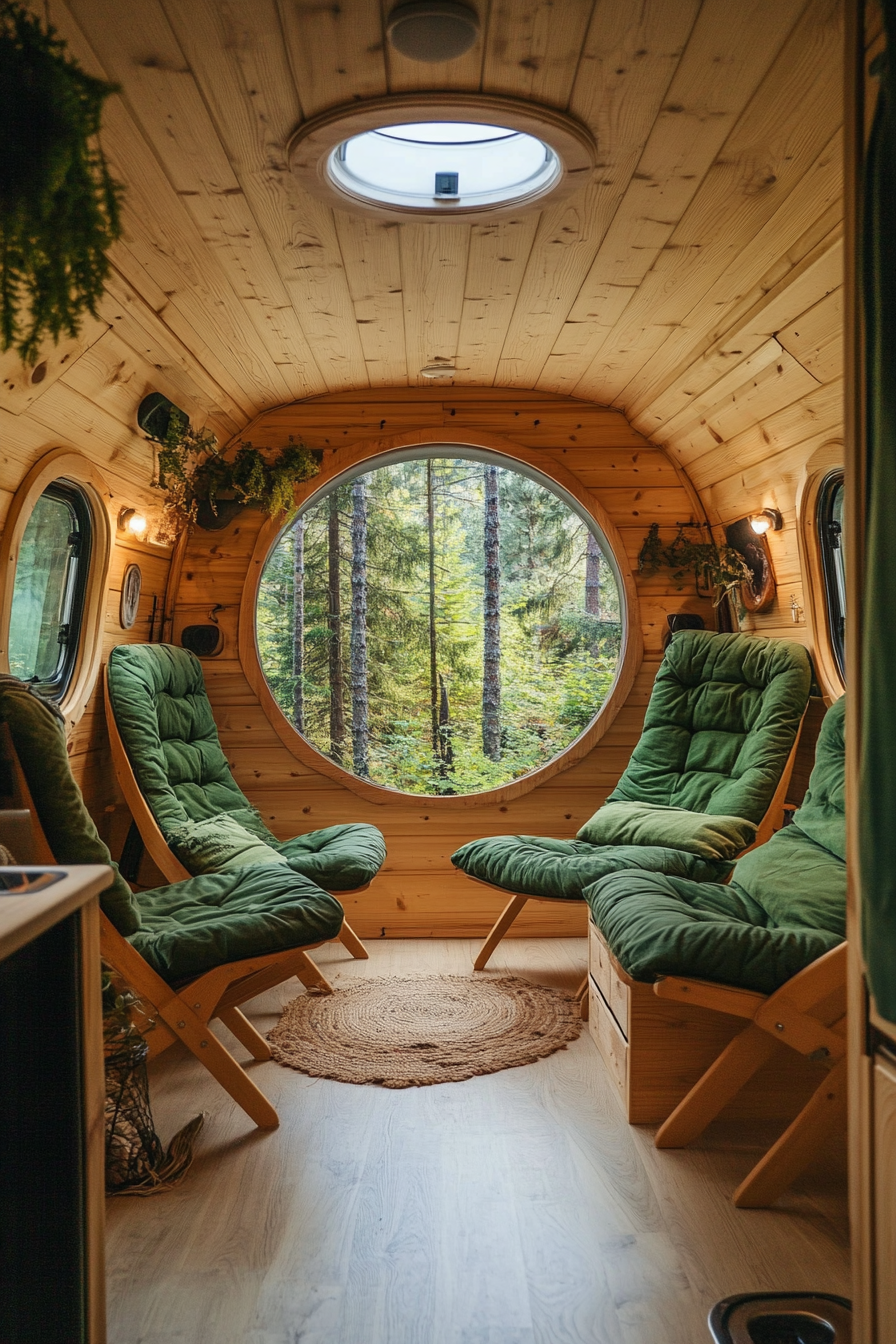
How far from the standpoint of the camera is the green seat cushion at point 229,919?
232cm

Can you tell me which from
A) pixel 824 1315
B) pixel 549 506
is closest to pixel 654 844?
pixel 824 1315

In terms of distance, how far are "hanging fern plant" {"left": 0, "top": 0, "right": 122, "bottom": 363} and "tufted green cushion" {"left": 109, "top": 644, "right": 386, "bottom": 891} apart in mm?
2128

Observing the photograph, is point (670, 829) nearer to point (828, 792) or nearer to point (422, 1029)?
point (828, 792)

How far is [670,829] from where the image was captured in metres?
3.32

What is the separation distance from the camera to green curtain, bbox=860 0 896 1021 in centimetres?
119

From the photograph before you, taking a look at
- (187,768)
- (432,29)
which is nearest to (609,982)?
(187,768)

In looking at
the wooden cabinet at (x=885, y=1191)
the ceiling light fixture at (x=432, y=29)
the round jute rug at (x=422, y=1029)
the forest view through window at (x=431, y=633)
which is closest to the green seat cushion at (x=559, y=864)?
the round jute rug at (x=422, y=1029)

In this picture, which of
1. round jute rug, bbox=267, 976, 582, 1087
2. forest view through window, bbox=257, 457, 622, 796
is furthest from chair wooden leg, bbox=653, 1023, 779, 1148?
forest view through window, bbox=257, 457, 622, 796

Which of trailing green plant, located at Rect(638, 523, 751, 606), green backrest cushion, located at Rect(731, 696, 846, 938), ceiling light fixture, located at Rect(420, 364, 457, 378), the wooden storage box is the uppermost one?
ceiling light fixture, located at Rect(420, 364, 457, 378)

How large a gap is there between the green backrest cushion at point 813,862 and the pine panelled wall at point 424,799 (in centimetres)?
134

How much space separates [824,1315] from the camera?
165 cm

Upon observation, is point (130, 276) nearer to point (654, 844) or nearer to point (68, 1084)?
point (68, 1084)

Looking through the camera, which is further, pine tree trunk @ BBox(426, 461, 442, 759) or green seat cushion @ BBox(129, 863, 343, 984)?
pine tree trunk @ BBox(426, 461, 442, 759)

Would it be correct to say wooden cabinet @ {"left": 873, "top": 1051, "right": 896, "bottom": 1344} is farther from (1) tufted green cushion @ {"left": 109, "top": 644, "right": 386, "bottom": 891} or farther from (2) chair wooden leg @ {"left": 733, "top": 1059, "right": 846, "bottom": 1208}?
(1) tufted green cushion @ {"left": 109, "top": 644, "right": 386, "bottom": 891}
